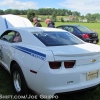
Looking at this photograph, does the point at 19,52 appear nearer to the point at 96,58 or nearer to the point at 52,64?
the point at 52,64

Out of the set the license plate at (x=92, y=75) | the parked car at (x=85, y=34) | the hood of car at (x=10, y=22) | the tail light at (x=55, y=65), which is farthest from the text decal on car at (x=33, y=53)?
the hood of car at (x=10, y=22)

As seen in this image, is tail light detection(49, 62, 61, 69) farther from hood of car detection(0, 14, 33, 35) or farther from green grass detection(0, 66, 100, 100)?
hood of car detection(0, 14, 33, 35)

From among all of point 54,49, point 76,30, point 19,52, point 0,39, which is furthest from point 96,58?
point 76,30

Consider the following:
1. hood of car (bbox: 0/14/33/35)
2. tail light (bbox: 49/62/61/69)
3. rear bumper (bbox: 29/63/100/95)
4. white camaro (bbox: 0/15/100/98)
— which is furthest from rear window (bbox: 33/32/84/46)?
hood of car (bbox: 0/14/33/35)

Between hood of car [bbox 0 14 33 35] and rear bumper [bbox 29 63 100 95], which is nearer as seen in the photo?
rear bumper [bbox 29 63 100 95]

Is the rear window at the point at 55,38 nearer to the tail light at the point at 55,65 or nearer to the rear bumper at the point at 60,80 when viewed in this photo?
the tail light at the point at 55,65

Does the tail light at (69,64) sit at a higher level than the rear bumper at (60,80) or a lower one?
higher

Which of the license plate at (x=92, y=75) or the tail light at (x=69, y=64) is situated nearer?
the tail light at (x=69, y=64)

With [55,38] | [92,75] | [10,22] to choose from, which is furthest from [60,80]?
[10,22]

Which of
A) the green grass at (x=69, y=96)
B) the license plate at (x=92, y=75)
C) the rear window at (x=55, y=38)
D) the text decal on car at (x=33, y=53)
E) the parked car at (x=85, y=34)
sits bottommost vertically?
the green grass at (x=69, y=96)

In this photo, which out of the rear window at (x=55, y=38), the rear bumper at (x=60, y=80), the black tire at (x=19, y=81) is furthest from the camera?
the rear window at (x=55, y=38)

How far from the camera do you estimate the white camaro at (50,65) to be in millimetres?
2971

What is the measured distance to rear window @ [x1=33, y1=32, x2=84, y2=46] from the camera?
12.1 feet

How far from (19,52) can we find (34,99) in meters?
1.00
